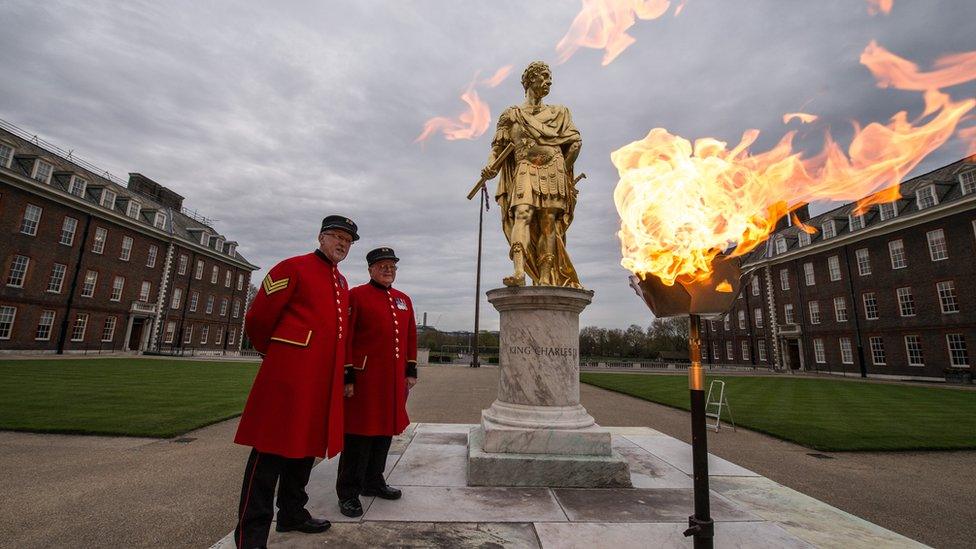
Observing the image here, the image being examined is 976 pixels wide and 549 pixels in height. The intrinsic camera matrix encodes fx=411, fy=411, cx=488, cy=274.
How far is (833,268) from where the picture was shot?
33.4 meters

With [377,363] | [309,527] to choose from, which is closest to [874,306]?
[377,363]

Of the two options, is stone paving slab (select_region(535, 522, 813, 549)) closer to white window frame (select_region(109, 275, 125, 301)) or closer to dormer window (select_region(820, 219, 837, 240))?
white window frame (select_region(109, 275, 125, 301))

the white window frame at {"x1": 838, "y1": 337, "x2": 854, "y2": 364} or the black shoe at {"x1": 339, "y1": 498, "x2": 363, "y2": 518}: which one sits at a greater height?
the white window frame at {"x1": 838, "y1": 337, "x2": 854, "y2": 364}

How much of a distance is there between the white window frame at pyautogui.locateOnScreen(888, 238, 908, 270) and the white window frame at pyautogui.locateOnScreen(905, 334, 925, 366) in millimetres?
4793

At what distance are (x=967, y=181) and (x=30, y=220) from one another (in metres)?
56.4

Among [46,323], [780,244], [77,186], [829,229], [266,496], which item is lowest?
[266,496]

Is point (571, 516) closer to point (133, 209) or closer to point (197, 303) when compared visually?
point (133, 209)

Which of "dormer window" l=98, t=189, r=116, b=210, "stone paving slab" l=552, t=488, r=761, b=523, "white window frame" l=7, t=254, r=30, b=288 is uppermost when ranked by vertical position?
"dormer window" l=98, t=189, r=116, b=210

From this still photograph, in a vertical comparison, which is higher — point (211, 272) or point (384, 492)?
point (211, 272)

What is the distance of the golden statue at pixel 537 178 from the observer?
5863 mm

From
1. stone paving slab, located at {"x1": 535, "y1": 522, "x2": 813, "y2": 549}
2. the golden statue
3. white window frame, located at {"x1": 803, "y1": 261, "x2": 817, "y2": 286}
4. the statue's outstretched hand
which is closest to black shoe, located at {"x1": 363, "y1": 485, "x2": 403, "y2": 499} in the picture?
stone paving slab, located at {"x1": 535, "y1": 522, "x2": 813, "y2": 549}

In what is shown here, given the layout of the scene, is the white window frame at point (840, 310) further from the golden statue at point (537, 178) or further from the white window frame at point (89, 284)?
the white window frame at point (89, 284)

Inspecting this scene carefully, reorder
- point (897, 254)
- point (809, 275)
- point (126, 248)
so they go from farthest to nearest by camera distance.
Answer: point (809, 275) < point (126, 248) < point (897, 254)

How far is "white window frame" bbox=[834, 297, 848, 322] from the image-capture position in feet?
106
